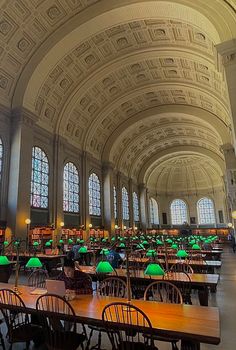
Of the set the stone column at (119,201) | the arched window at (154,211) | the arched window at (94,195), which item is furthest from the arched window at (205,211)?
the arched window at (94,195)

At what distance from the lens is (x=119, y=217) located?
97.5 feet

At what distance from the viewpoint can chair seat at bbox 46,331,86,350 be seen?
130 inches

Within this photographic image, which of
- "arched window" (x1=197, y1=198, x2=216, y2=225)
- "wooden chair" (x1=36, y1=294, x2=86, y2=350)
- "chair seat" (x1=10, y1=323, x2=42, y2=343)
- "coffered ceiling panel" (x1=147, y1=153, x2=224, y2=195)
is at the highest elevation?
"coffered ceiling panel" (x1=147, y1=153, x2=224, y2=195)

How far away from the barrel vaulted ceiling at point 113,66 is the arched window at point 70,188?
2560mm

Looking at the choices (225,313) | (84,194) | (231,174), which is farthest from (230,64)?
(84,194)

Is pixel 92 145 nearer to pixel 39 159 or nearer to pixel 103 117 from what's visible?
pixel 103 117

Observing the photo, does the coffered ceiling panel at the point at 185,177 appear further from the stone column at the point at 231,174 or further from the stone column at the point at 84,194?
the stone column at the point at 84,194

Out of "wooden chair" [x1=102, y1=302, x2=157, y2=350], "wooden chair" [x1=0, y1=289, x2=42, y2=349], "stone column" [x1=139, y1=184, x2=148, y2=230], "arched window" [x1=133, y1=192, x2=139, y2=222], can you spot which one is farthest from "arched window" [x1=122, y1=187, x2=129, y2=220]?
"wooden chair" [x1=102, y1=302, x2=157, y2=350]

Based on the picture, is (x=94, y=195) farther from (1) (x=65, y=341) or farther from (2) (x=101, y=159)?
(1) (x=65, y=341)

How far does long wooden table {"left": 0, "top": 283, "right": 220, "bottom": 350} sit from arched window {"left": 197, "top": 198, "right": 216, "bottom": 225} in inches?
1735

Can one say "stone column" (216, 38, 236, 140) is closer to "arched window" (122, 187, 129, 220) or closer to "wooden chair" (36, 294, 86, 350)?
"wooden chair" (36, 294, 86, 350)

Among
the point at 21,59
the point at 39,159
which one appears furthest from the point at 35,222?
the point at 21,59

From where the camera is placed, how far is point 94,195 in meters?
26.0

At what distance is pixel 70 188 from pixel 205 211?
31.3 metres
